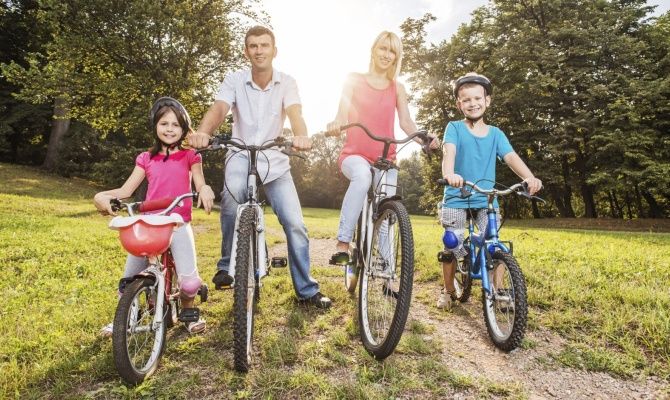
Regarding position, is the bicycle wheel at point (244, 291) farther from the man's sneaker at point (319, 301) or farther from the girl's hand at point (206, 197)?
the man's sneaker at point (319, 301)

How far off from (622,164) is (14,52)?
146ft

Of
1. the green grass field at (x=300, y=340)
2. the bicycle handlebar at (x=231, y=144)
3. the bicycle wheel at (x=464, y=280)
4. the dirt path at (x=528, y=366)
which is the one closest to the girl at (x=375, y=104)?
the bicycle handlebar at (x=231, y=144)

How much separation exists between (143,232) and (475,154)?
3180 millimetres

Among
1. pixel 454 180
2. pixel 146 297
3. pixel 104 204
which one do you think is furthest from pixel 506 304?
pixel 104 204

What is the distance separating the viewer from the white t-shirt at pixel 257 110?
3.96m

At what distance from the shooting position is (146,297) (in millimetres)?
2951

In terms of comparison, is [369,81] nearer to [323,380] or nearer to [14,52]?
[323,380]

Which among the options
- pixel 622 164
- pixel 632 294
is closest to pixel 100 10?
pixel 632 294

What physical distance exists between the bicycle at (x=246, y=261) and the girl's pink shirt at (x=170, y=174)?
1.72ft

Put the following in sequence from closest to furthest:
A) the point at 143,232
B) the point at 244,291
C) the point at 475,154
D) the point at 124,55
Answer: the point at 143,232 → the point at 244,291 → the point at 475,154 → the point at 124,55

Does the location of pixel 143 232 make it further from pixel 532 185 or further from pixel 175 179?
pixel 532 185

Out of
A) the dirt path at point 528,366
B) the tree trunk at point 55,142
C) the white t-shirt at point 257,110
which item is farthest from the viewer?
the tree trunk at point 55,142

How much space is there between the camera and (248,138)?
3.99m

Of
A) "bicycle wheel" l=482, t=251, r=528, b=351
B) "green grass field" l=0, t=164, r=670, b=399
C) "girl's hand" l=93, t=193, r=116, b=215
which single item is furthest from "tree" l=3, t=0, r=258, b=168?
"bicycle wheel" l=482, t=251, r=528, b=351
